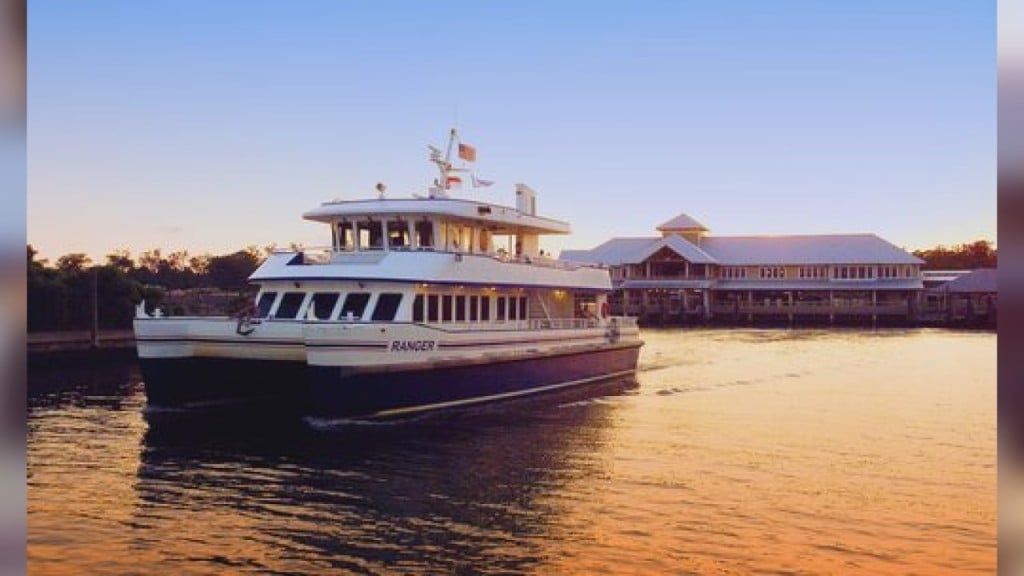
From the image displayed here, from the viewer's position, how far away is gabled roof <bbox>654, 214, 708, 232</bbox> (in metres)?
81.2

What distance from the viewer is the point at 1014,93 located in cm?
177

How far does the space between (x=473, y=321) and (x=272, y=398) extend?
5.10 m

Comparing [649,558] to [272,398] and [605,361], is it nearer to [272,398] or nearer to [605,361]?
[272,398]

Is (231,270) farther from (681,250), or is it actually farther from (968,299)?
(968,299)

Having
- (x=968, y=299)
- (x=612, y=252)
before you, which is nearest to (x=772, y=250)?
(x=612, y=252)

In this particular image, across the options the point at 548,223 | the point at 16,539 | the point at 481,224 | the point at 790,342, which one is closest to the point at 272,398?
the point at 481,224

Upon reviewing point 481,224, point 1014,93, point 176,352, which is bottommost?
point 176,352

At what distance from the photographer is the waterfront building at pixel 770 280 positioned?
70.2 meters

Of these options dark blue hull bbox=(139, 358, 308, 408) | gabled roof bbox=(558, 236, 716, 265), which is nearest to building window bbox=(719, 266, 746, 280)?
gabled roof bbox=(558, 236, 716, 265)

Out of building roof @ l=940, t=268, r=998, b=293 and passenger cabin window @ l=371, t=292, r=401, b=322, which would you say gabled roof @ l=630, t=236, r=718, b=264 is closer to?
building roof @ l=940, t=268, r=998, b=293

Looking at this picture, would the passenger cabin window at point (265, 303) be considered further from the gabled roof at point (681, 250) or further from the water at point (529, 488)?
the gabled roof at point (681, 250)

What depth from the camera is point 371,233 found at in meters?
22.6

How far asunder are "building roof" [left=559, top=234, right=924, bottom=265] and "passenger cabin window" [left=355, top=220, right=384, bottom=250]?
2125 inches

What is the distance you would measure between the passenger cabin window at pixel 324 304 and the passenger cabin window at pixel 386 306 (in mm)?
1050
